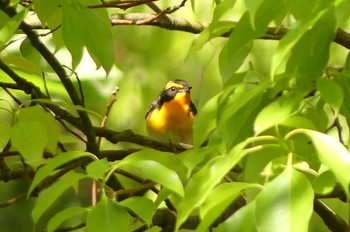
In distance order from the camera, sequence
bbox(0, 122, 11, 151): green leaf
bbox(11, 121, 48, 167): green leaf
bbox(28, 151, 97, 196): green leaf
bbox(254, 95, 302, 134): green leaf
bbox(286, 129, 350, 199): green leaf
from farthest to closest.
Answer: bbox(0, 122, 11, 151): green leaf → bbox(11, 121, 48, 167): green leaf → bbox(28, 151, 97, 196): green leaf → bbox(254, 95, 302, 134): green leaf → bbox(286, 129, 350, 199): green leaf

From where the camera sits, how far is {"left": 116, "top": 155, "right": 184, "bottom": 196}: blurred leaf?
37.3 inches

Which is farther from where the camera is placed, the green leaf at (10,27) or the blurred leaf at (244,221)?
the green leaf at (10,27)

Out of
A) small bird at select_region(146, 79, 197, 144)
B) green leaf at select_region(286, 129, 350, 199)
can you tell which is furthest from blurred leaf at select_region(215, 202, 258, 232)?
small bird at select_region(146, 79, 197, 144)

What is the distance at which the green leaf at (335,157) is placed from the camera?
2.61 ft

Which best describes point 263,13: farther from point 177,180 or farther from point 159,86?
point 159,86

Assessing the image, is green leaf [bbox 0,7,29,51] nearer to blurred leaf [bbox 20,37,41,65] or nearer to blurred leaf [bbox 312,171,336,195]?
blurred leaf [bbox 20,37,41,65]

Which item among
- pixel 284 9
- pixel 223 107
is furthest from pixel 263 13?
pixel 223 107

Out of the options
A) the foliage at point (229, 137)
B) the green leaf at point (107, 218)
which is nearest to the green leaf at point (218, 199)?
the foliage at point (229, 137)

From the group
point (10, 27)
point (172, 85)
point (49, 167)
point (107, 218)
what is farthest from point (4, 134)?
point (172, 85)

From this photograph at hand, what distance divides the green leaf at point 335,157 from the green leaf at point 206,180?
3.0 inches

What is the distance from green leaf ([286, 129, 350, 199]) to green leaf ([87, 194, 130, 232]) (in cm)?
24

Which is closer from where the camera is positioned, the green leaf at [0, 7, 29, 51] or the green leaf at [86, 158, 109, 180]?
the green leaf at [86, 158, 109, 180]

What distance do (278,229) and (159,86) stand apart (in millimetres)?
2044

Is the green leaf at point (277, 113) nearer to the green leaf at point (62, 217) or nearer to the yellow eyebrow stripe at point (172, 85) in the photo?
the green leaf at point (62, 217)
